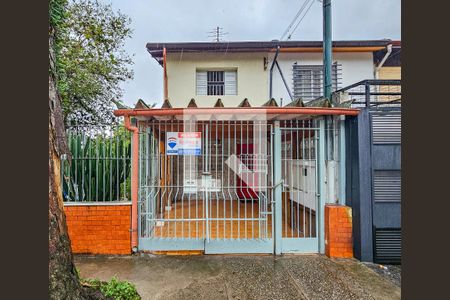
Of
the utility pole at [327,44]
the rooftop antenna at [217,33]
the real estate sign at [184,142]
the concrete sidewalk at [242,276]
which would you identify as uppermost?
the rooftop antenna at [217,33]

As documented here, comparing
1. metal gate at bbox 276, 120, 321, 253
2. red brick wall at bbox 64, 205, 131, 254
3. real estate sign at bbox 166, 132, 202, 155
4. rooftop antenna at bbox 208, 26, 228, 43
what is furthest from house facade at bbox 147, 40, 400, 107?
red brick wall at bbox 64, 205, 131, 254

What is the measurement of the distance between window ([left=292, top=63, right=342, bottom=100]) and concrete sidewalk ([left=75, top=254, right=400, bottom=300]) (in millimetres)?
6104

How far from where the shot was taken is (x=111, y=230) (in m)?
4.39

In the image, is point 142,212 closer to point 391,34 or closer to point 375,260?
point 375,260

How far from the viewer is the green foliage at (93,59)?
809 cm

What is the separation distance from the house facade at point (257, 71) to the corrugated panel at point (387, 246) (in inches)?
216

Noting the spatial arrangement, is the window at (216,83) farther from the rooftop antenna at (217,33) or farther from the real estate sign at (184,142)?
the real estate sign at (184,142)

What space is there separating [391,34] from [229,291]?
34.3 feet

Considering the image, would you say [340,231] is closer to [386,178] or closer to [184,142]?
[386,178]

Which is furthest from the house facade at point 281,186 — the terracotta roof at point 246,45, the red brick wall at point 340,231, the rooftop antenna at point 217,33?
the rooftop antenna at point 217,33

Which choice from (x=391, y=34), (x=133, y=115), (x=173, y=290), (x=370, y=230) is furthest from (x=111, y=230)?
(x=391, y=34)

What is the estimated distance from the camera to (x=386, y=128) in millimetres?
4234

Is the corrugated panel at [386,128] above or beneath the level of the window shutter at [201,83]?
beneath

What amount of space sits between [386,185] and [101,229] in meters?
5.44
